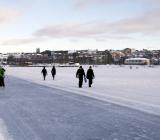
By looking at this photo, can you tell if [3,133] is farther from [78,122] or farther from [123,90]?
[123,90]

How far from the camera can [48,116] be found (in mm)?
12586

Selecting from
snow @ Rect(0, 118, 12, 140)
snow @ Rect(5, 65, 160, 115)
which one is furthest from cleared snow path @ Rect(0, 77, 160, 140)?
snow @ Rect(5, 65, 160, 115)

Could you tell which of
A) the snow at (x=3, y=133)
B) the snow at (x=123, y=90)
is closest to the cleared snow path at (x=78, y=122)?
the snow at (x=3, y=133)

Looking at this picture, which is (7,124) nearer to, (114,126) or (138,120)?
(114,126)

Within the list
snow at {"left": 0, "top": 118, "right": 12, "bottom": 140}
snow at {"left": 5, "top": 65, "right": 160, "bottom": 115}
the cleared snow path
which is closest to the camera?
snow at {"left": 0, "top": 118, "right": 12, "bottom": 140}

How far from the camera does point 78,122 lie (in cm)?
1127

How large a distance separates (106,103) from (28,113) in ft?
14.2

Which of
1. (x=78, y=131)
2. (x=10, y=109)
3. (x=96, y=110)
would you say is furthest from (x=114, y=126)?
(x=10, y=109)

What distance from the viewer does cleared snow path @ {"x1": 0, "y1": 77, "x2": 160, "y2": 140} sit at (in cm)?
917

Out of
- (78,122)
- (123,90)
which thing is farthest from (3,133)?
(123,90)

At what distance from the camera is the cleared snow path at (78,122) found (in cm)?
917

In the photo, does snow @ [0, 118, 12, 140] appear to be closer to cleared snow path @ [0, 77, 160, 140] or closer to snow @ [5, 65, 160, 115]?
cleared snow path @ [0, 77, 160, 140]

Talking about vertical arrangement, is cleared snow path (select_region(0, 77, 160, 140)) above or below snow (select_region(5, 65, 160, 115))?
above

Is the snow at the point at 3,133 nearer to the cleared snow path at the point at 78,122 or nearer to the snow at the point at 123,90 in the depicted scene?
the cleared snow path at the point at 78,122
